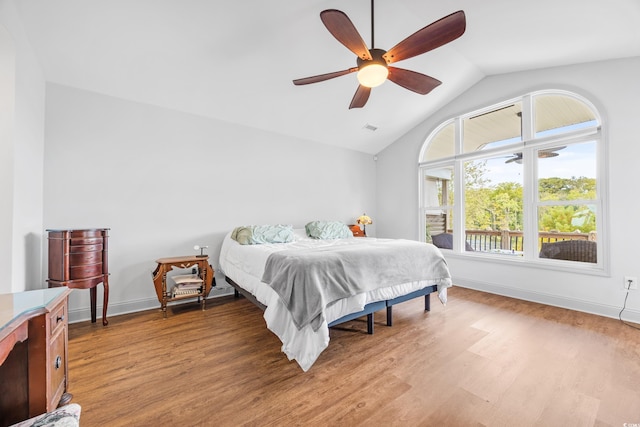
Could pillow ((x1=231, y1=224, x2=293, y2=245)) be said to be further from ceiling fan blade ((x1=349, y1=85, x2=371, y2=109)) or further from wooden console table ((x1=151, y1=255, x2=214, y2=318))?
ceiling fan blade ((x1=349, y1=85, x2=371, y2=109))

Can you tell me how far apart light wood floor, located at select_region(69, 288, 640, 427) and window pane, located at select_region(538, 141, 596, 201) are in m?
1.54

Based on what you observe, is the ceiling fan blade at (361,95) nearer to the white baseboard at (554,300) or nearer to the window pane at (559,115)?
the window pane at (559,115)

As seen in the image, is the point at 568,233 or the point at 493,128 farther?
the point at 493,128

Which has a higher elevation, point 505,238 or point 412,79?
point 412,79

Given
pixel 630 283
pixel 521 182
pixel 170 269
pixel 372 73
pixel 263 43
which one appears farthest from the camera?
pixel 521 182

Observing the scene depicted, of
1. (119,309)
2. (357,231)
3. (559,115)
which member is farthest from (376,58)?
(119,309)

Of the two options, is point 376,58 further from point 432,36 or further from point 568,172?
point 568,172

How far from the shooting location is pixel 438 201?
483cm

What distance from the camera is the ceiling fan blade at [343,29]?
179cm


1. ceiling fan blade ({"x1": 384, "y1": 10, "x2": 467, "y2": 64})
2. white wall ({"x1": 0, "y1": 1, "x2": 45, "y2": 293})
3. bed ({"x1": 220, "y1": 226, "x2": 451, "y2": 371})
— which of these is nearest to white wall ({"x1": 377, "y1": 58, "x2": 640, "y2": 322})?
bed ({"x1": 220, "y1": 226, "x2": 451, "y2": 371})

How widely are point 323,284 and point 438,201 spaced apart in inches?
140

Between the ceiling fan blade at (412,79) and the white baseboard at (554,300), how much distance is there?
10.2 feet

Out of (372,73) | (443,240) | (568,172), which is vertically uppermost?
(372,73)

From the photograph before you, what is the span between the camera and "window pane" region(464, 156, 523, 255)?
12.8 feet
